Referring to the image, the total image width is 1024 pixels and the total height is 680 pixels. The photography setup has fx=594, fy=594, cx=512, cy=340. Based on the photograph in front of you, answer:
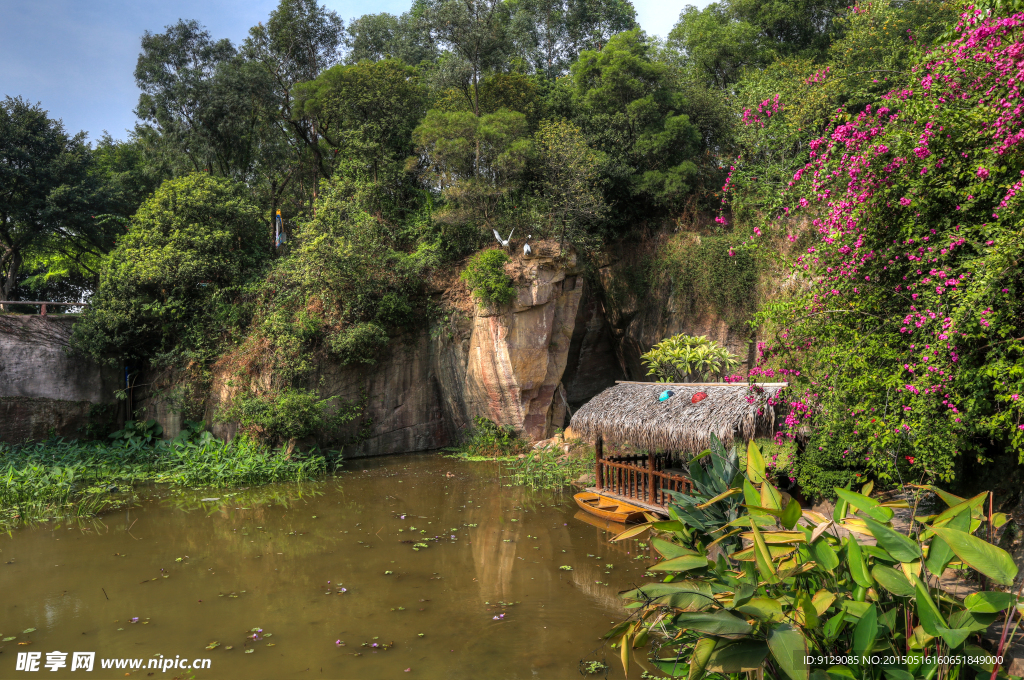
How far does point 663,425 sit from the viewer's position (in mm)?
8672

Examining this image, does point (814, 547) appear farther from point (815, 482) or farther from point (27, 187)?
point (27, 187)

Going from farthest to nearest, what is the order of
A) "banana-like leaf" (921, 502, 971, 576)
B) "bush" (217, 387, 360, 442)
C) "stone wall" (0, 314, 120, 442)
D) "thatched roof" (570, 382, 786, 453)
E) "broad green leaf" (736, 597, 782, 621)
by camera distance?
"stone wall" (0, 314, 120, 442) → "bush" (217, 387, 360, 442) → "thatched roof" (570, 382, 786, 453) → "banana-like leaf" (921, 502, 971, 576) → "broad green leaf" (736, 597, 782, 621)

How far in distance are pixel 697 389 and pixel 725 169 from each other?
32.4 feet

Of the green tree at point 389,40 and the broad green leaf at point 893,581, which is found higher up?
the green tree at point 389,40

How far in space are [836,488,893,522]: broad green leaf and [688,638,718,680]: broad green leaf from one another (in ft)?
2.52

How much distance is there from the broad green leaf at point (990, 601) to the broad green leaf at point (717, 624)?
737 millimetres

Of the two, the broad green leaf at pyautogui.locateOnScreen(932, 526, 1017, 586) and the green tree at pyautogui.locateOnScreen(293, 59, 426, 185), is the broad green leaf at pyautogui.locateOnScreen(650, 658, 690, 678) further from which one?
the green tree at pyautogui.locateOnScreen(293, 59, 426, 185)

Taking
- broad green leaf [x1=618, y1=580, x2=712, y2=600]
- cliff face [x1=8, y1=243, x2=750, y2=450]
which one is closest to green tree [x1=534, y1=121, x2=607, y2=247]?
cliff face [x1=8, y1=243, x2=750, y2=450]

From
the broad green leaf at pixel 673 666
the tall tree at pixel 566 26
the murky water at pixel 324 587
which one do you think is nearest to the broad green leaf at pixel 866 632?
the broad green leaf at pixel 673 666

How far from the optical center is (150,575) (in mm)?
6902

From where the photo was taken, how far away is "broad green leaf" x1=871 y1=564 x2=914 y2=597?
2.11 metres

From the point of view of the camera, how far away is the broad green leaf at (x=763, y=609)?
199 centimetres

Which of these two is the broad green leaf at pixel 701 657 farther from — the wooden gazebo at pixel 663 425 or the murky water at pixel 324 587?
the wooden gazebo at pixel 663 425

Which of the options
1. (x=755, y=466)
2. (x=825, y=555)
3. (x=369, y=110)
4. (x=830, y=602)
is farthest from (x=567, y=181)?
(x=830, y=602)
